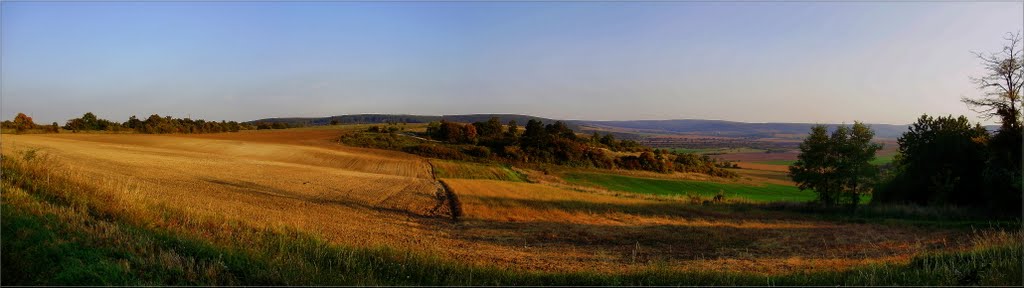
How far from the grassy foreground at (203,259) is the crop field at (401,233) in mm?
37

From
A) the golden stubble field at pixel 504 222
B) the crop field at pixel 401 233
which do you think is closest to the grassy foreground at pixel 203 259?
the crop field at pixel 401 233

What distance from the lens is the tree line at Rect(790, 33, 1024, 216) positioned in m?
25.3

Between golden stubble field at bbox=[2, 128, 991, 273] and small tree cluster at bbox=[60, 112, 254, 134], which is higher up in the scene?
small tree cluster at bbox=[60, 112, 254, 134]

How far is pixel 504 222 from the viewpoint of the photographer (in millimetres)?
22469

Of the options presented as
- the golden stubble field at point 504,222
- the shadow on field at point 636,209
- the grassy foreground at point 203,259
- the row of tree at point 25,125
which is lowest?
the shadow on field at point 636,209

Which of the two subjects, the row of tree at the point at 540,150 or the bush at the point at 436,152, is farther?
the row of tree at the point at 540,150

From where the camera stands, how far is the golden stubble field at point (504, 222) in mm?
13187

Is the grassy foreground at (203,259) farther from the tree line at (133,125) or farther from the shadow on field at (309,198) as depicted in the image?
the tree line at (133,125)

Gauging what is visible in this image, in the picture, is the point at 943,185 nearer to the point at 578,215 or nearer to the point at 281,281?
the point at 578,215

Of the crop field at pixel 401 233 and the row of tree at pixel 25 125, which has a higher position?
the row of tree at pixel 25 125

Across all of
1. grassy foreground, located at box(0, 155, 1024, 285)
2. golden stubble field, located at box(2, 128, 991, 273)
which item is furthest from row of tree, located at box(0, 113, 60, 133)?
grassy foreground, located at box(0, 155, 1024, 285)

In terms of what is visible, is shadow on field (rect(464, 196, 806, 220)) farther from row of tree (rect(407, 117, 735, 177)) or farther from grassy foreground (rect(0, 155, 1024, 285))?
row of tree (rect(407, 117, 735, 177))

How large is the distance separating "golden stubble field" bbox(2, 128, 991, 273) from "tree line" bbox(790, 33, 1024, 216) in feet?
22.4

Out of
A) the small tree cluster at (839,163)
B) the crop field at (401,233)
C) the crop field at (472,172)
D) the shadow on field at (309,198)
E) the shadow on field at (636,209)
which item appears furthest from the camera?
the crop field at (472,172)
